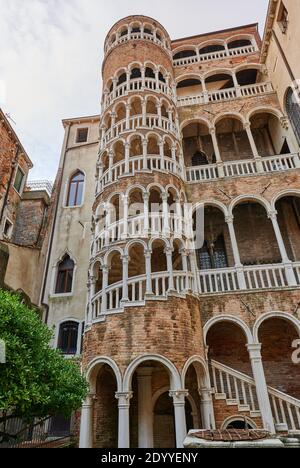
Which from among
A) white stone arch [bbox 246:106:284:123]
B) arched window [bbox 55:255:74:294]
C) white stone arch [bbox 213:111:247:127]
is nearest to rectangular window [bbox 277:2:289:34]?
white stone arch [bbox 246:106:284:123]

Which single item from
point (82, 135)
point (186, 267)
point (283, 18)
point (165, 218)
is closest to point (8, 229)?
point (82, 135)

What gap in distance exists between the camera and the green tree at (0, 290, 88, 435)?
5285mm

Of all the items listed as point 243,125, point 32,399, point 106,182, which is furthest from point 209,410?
point 243,125

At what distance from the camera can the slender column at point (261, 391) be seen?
29.8 ft

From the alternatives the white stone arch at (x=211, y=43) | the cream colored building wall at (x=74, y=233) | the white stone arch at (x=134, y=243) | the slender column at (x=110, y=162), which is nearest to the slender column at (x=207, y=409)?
the white stone arch at (x=134, y=243)

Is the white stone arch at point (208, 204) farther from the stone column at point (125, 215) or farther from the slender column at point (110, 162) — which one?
the slender column at point (110, 162)

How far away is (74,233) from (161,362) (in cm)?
1055

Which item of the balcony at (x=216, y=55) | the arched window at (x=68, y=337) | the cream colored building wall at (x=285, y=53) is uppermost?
the balcony at (x=216, y=55)

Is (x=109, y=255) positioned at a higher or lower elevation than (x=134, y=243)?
lower

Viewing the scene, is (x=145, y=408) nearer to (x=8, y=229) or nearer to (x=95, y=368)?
(x=95, y=368)

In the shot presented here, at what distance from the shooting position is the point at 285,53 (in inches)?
603

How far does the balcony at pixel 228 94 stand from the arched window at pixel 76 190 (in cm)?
789

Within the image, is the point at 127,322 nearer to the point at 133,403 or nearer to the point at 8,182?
the point at 133,403

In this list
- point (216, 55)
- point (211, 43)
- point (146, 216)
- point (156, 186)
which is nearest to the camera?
point (146, 216)
